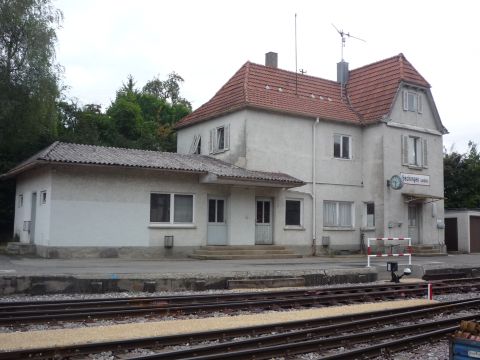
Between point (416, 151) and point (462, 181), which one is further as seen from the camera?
point (462, 181)

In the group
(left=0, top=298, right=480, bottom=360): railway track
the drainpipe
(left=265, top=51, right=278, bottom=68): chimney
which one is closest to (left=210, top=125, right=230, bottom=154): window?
the drainpipe

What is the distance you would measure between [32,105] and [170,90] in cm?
3591

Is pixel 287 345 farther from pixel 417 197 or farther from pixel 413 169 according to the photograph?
pixel 413 169

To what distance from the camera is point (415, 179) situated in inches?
1079

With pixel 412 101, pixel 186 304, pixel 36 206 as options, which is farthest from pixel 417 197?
pixel 186 304

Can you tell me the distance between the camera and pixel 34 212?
70.2ft

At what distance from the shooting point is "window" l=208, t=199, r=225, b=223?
22.5m

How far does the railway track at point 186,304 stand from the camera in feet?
32.0

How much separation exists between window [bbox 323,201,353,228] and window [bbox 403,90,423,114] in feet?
19.0

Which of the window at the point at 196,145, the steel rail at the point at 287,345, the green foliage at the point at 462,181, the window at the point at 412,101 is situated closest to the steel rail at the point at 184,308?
the steel rail at the point at 287,345

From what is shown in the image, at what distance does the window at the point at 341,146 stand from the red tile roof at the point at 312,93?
36.0 inches

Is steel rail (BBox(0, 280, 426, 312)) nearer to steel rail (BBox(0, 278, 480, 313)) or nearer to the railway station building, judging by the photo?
steel rail (BBox(0, 278, 480, 313))

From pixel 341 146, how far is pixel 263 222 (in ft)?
19.5

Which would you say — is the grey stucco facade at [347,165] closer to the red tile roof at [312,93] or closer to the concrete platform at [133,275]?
the red tile roof at [312,93]
